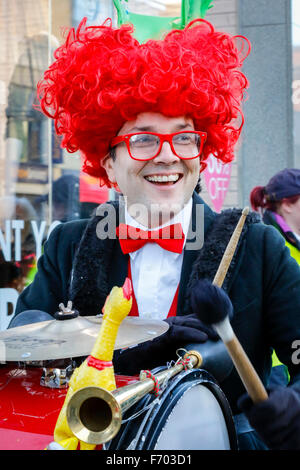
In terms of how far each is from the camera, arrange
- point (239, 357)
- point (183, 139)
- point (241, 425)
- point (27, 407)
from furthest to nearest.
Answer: point (183, 139) < point (241, 425) < point (27, 407) < point (239, 357)

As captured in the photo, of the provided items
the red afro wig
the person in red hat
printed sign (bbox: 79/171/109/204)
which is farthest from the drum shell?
printed sign (bbox: 79/171/109/204)

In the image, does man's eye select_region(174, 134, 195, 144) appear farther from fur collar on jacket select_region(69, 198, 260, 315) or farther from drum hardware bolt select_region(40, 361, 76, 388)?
drum hardware bolt select_region(40, 361, 76, 388)

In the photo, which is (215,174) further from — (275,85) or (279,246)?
(279,246)

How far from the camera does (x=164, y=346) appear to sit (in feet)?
5.07

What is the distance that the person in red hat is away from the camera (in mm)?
1757

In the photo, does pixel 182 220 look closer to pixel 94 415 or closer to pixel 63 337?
pixel 63 337

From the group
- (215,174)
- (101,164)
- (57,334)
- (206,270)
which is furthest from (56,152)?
(57,334)

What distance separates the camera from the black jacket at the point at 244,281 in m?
1.73

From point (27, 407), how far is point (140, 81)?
1060 mm

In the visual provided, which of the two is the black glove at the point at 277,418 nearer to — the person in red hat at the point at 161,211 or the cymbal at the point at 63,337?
the cymbal at the point at 63,337

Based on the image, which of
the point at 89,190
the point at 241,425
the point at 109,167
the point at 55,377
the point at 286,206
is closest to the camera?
the point at 55,377

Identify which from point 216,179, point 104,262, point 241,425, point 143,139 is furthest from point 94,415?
point 216,179

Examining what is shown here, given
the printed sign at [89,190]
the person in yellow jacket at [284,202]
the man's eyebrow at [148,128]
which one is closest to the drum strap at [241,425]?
the man's eyebrow at [148,128]
